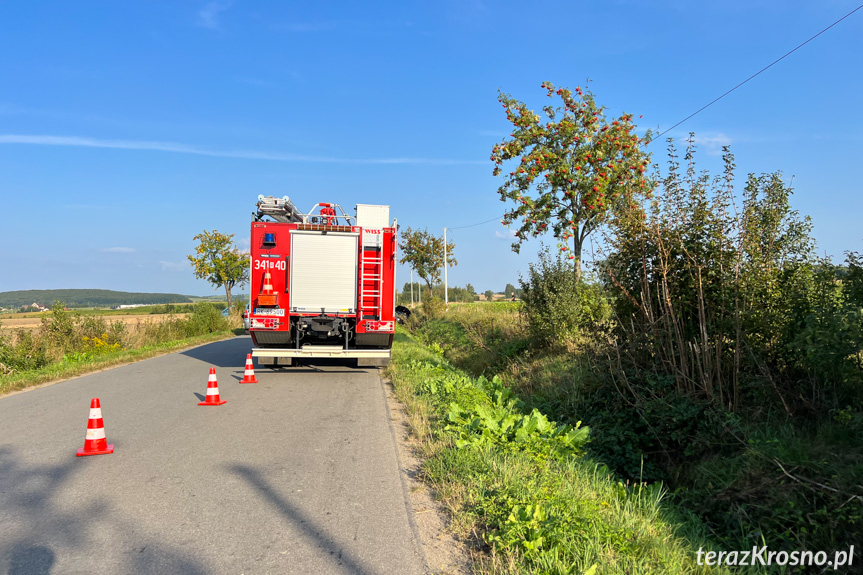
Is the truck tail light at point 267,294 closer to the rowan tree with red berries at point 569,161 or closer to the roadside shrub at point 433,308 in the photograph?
the rowan tree with red berries at point 569,161

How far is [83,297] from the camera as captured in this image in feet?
385

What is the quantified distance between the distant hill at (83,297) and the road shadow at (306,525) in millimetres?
83520

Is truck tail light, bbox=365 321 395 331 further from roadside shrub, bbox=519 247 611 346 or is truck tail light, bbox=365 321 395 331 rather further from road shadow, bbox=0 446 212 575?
road shadow, bbox=0 446 212 575

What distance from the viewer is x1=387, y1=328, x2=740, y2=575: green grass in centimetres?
Result: 345

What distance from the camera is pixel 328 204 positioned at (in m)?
15.3

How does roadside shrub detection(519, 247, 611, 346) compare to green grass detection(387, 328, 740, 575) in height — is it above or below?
above

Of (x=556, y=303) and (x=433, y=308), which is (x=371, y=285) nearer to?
(x=556, y=303)

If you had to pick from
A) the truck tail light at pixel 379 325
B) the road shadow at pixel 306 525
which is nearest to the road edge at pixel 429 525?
the road shadow at pixel 306 525

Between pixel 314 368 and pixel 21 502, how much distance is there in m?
10.2

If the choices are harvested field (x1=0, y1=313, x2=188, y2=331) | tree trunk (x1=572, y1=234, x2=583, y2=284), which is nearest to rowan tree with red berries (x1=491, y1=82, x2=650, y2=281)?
tree trunk (x1=572, y1=234, x2=583, y2=284)
